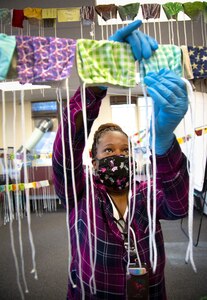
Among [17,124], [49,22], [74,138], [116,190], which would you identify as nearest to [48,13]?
[49,22]

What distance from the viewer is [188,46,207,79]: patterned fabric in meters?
0.77

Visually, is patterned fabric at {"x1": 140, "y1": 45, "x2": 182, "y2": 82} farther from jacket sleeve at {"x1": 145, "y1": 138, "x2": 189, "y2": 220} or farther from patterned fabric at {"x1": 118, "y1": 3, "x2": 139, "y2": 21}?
patterned fabric at {"x1": 118, "y1": 3, "x2": 139, "y2": 21}

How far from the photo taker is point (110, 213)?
0.91 meters

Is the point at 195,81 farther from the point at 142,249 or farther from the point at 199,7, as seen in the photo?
the point at 142,249

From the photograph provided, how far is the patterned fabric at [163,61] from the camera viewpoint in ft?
2.24

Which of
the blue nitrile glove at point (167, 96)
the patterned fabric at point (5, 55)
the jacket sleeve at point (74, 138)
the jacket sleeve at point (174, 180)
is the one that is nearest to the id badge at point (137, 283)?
the jacket sleeve at point (174, 180)

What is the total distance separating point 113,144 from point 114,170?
0.33 ft

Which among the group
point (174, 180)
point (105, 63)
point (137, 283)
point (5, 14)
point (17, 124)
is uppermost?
point (17, 124)

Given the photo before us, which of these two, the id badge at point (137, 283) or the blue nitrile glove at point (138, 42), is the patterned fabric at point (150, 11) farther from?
the id badge at point (137, 283)

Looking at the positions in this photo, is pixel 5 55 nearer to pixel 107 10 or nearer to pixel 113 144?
pixel 113 144

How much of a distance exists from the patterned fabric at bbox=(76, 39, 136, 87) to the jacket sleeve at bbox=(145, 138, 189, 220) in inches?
8.8

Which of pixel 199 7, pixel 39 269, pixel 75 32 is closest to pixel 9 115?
pixel 75 32

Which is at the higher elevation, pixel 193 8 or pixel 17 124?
pixel 17 124

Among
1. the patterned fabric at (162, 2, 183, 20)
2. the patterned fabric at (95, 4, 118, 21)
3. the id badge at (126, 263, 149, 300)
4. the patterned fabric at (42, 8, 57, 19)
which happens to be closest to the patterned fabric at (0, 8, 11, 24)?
the patterned fabric at (42, 8, 57, 19)
